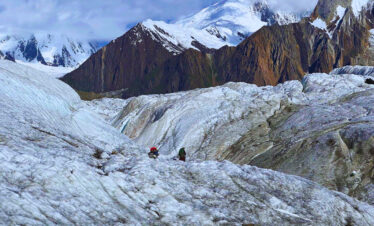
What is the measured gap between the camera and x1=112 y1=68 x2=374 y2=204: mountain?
135ft

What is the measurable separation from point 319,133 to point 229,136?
14.6 metres

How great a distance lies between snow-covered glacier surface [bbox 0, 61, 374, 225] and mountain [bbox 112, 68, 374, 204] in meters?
13.9

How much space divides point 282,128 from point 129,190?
37.8m

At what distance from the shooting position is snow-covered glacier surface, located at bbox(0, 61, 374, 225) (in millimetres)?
17797

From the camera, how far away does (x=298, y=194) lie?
25.4m

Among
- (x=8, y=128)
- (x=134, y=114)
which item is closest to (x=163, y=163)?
(x=8, y=128)

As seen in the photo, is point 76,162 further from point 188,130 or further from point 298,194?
point 188,130

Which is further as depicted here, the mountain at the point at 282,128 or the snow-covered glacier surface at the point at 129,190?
the mountain at the point at 282,128

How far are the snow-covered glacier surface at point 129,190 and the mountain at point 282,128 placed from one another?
45.7ft

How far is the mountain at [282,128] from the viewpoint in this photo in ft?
135

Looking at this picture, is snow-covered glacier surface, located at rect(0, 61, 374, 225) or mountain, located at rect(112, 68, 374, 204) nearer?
snow-covered glacier surface, located at rect(0, 61, 374, 225)

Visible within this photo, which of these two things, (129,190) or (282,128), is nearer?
(129,190)

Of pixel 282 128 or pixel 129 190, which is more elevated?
pixel 129 190

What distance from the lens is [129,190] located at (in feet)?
69.4
